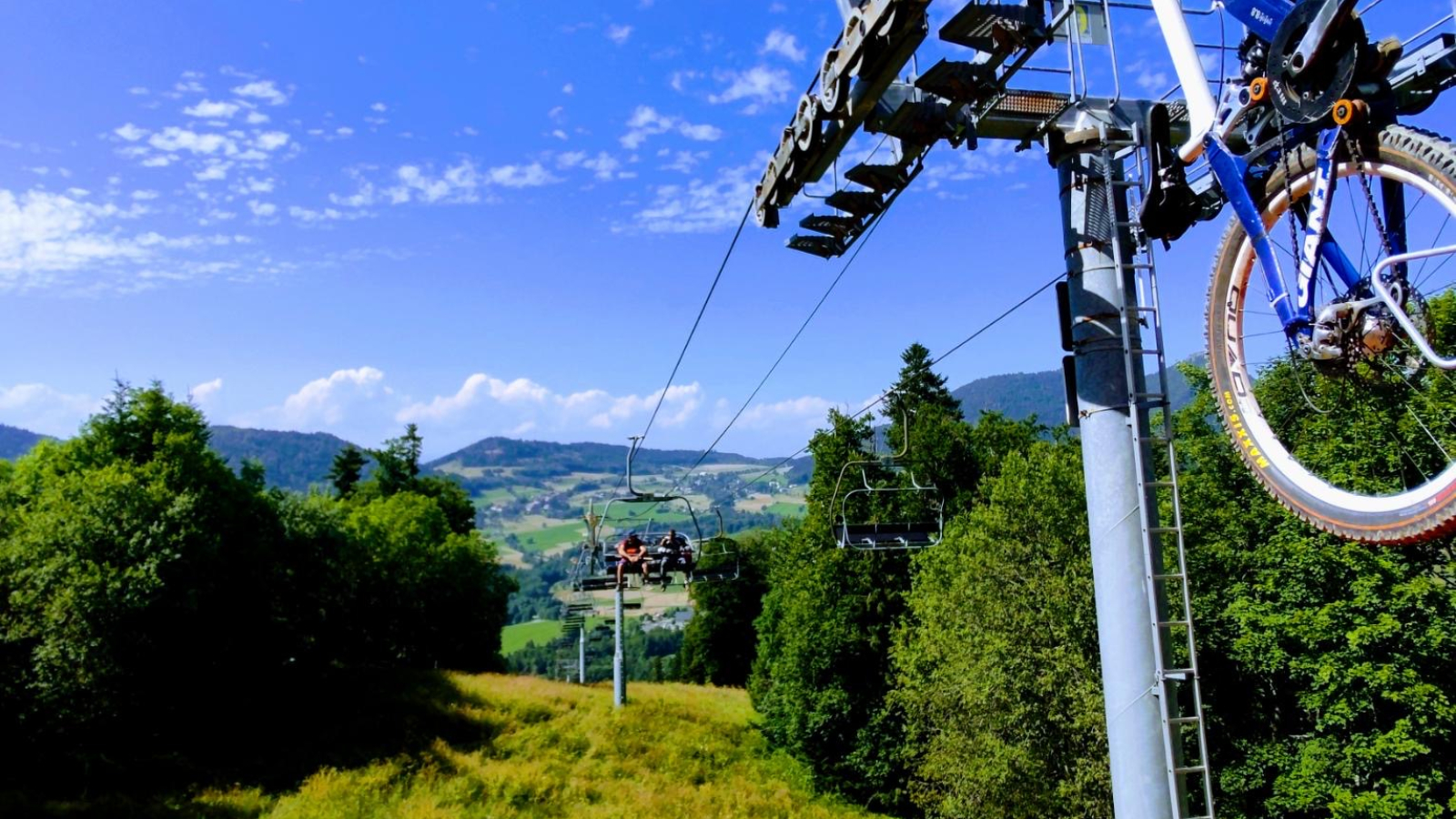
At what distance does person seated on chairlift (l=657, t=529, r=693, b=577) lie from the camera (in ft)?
68.4

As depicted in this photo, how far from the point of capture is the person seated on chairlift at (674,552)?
20.8 metres

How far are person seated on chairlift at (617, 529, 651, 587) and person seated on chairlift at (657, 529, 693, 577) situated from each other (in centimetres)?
44

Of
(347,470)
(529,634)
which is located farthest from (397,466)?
(529,634)

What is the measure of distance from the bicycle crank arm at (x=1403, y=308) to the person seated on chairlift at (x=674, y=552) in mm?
18019

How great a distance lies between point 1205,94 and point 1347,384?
5.07 ft

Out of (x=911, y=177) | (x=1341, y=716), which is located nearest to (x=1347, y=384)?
(x=911, y=177)

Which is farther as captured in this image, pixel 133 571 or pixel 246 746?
pixel 246 746

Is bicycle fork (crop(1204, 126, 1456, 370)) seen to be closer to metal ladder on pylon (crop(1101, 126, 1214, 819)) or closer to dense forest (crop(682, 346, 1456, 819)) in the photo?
metal ladder on pylon (crop(1101, 126, 1214, 819))

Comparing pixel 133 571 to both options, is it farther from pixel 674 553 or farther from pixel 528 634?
pixel 528 634

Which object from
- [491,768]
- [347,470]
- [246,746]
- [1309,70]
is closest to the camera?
[1309,70]

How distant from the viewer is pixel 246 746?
2566 cm

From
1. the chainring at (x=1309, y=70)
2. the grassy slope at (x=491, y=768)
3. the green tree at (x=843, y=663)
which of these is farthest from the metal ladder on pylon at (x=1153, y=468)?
the green tree at (x=843, y=663)

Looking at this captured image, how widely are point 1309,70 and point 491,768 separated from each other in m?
25.8

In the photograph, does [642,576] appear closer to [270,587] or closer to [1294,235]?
[270,587]
